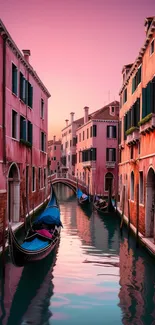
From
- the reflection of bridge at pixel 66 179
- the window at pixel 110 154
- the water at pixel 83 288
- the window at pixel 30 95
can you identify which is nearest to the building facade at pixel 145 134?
the water at pixel 83 288

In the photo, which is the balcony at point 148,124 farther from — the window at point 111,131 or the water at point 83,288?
the window at point 111,131

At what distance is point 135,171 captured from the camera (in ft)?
43.2

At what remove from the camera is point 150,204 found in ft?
34.7

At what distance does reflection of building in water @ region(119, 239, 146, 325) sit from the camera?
5.99 metres

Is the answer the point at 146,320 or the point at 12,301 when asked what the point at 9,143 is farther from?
the point at 146,320

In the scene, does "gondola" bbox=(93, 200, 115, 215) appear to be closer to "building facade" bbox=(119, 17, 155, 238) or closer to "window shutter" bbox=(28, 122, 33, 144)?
"building facade" bbox=(119, 17, 155, 238)

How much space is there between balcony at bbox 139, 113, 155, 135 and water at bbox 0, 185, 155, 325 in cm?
339

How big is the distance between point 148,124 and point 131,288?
4.60 metres

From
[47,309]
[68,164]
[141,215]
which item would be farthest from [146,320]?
[68,164]

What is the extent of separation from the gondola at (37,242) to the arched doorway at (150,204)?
2715 mm

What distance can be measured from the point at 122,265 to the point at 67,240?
3.43 metres

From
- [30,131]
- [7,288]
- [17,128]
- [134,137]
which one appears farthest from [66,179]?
[7,288]

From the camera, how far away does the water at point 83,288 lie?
5867 millimetres

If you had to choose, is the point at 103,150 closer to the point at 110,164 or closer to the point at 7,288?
the point at 110,164
